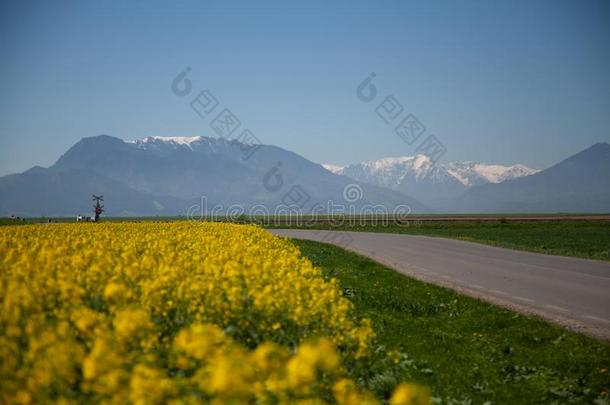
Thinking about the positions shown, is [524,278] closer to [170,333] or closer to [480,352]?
[480,352]

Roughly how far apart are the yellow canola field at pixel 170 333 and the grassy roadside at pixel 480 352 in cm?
230

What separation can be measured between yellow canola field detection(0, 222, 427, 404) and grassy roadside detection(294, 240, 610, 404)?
230 cm

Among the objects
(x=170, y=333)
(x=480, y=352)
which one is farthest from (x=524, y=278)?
(x=170, y=333)

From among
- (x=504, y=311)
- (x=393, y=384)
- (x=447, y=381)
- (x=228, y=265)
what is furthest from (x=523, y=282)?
(x=228, y=265)

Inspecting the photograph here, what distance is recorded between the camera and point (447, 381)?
1020 centimetres

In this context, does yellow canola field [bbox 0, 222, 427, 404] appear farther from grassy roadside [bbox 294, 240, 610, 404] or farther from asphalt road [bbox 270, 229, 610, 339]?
asphalt road [bbox 270, 229, 610, 339]

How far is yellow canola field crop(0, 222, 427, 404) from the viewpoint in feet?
15.7

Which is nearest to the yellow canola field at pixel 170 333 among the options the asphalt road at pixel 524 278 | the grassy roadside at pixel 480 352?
the grassy roadside at pixel 480 352

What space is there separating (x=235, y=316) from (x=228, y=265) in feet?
6.94

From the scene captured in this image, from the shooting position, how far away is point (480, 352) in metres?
12.2

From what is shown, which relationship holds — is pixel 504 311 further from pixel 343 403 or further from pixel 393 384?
pixel 343 403

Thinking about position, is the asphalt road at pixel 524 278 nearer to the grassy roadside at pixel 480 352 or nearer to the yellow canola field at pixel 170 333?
the grassy roadside at pixel 480 352

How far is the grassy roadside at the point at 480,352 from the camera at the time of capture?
9.72 m

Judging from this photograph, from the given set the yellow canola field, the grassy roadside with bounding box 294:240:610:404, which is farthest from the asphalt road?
the yellow canola field
